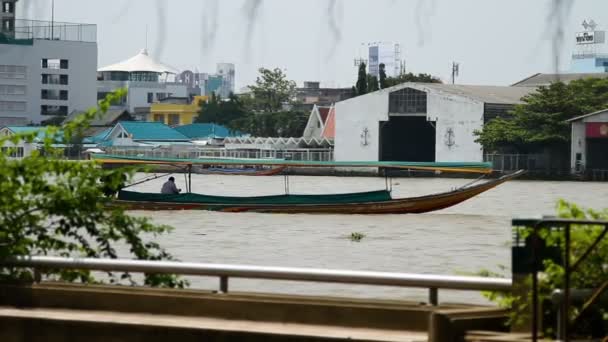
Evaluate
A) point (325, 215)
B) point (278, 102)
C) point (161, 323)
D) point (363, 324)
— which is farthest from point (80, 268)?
point (278, 102)

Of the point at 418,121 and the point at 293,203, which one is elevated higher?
the point at 418,121

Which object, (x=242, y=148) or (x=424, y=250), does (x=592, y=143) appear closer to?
(x=242, y=148)

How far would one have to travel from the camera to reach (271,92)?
9244cm

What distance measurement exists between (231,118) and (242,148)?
2323 centimetres

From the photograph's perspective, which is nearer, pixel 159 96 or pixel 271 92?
pixel 271 92

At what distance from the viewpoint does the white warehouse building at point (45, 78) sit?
3317 inches

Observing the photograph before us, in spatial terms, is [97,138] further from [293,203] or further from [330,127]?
[293,203]

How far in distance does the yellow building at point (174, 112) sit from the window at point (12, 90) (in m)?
20.8

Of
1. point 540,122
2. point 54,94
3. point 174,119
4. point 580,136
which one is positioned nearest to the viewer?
point 580,136

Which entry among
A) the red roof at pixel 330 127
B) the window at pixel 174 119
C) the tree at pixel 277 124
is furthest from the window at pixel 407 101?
the window at pixel 174 119

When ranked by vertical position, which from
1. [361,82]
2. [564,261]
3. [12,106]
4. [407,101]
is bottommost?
[564,261]

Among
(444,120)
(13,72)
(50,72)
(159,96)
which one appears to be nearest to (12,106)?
(13,72)

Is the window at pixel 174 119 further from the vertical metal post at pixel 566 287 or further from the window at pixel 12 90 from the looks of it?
the vertical metal post at pixel 566 287

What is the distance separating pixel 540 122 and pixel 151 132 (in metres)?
36.9
